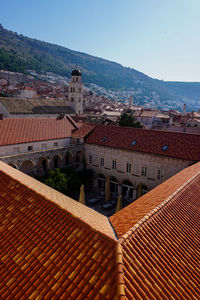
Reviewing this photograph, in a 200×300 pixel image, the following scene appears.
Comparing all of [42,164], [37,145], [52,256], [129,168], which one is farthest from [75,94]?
[52,256]

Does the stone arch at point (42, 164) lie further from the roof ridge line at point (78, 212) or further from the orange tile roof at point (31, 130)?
the roof ridge line at point (78, 212)

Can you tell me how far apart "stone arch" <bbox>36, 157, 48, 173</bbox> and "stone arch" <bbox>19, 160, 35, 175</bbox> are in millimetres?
Answer: 1064

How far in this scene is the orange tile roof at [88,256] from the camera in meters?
4.73

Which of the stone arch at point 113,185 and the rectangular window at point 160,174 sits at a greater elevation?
the rectangular window at point 160,174

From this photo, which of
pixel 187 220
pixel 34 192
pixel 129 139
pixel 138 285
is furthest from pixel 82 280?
pixel 129 139

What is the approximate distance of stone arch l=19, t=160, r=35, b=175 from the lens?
87.1 feet

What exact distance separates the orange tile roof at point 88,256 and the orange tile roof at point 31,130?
64.3 feet

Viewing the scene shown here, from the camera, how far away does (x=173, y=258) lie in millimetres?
→ 6363

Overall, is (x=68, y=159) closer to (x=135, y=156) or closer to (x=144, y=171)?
(x=135, y=156)

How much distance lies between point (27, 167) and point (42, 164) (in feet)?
7.14

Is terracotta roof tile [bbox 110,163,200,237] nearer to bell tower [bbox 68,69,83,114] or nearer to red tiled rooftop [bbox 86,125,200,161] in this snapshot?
red tiled rooftop [bbox 86,125,200,161]

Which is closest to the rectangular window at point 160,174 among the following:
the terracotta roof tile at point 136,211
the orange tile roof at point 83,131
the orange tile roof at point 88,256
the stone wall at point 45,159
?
the stone wall at point 45,159

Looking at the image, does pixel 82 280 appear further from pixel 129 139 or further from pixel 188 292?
pixel 129 139

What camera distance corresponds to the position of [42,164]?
1156 inches
